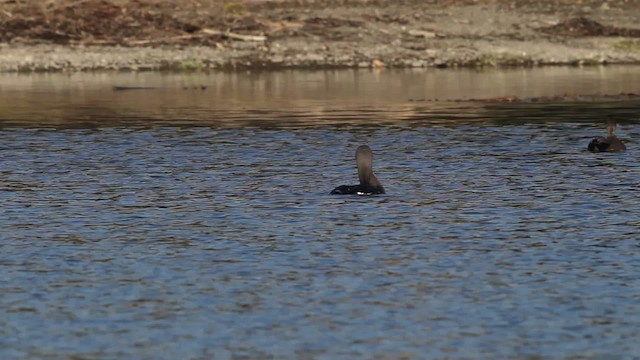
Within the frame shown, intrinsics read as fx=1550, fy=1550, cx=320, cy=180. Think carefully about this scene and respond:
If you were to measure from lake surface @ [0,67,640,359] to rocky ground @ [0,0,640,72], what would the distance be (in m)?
14.8

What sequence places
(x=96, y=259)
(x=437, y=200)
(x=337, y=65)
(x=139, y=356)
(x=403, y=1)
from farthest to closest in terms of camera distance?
(x=403, y=1) → (x=337, y=65) → (x=437, y=200) → (x=96, y=259) → (x=139, y=356)

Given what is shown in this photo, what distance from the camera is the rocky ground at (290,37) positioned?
4884cm

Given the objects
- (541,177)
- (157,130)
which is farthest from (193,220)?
(157,130)

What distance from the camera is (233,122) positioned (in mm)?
32938

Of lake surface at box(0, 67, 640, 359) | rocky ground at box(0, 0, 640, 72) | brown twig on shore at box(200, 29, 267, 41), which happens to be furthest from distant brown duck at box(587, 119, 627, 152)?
brown twig on shore at box(200, 29, 267, 41)

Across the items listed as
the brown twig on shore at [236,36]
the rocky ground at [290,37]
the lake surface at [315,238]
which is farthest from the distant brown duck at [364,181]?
the brown twig on shore at [236,36]

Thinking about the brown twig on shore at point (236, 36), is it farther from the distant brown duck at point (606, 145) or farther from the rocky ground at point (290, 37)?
the distant brown duck at point (606, 145)

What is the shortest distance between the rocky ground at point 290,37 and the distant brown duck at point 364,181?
28.0 m

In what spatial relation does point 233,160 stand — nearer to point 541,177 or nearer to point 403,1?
point 541,177

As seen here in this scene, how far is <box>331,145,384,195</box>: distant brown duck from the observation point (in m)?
20.2

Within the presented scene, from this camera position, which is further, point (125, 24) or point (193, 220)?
point (125, 24)

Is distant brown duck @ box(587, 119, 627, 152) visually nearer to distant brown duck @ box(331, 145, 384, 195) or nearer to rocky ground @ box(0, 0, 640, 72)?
distant brown duck @ box(331, 145, 384, 195)

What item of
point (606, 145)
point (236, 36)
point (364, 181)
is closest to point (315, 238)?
point (364, 181)

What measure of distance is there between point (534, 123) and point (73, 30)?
21.8 m
